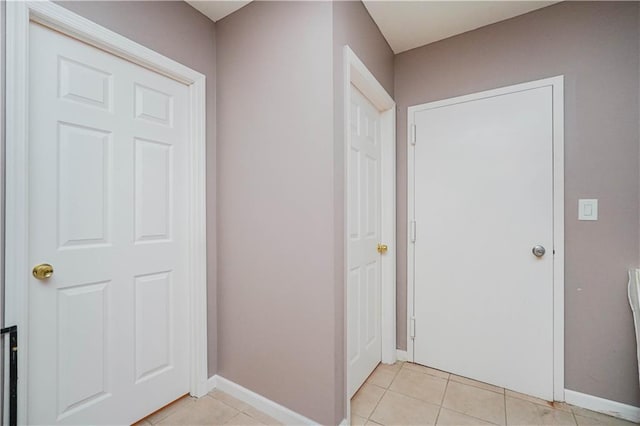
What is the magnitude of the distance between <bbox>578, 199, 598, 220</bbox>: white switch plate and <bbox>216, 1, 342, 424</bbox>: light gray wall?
4.90 feet

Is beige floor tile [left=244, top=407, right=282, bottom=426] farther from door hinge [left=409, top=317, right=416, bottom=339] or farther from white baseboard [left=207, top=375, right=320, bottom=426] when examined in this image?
door hinge [left=409, top=317, right=416, bottom=339]

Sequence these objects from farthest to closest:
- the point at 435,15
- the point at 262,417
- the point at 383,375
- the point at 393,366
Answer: the point at 393,366
the point at 383,375
the point at 435,15
the point at 262,417

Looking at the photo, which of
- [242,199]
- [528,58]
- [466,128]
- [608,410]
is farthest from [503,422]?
[528,58]

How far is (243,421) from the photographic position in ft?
5.07

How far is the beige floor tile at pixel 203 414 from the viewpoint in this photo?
1530mm

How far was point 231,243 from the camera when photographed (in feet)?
5.86

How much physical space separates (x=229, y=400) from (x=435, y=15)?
2731 millimetres

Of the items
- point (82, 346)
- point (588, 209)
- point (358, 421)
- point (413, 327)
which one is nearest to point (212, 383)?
point (82, 346)

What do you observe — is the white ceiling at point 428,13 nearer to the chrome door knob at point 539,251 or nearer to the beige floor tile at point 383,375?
the chrome door knob at point 539,251

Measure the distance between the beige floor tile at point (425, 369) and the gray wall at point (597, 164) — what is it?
0.70 m

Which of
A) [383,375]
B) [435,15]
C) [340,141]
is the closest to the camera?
[340,141]

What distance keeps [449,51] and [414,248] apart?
4.77ft

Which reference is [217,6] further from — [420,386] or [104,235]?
[420,386]

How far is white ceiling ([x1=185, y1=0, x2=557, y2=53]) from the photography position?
171cm
